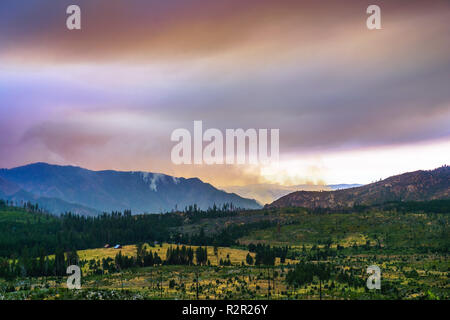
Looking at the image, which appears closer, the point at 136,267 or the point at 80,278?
the point at 80,278

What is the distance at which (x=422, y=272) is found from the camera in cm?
14162

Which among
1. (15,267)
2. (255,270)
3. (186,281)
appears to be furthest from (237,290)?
(15,267)
